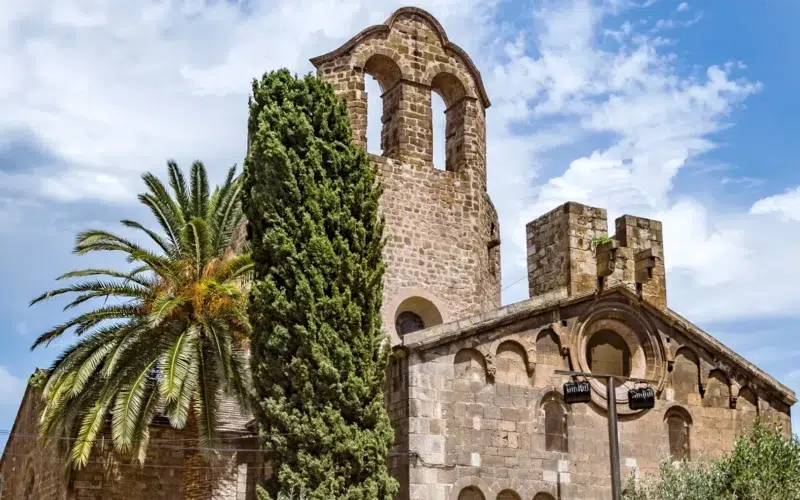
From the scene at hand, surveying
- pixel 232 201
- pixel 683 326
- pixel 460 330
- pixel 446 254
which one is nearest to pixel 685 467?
pixel 683 326

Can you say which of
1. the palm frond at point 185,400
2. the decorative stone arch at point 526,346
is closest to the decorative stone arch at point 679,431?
the decorative stone arch at point 526,346

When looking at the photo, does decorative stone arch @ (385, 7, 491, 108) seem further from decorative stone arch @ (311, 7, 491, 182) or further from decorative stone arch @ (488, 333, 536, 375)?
decorative stone arch @ (488, 333, 536, 375)

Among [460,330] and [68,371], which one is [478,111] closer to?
[460,330]

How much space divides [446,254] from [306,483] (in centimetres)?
902

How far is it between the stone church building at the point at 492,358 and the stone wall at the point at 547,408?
0.02 meters

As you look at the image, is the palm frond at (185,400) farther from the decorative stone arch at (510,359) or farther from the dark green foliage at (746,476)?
the dark green foliage at (746,476)

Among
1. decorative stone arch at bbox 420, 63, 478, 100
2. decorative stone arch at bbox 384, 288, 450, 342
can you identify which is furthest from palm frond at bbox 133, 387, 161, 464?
decorative stone arch at bbox 420, 63, 478, 100

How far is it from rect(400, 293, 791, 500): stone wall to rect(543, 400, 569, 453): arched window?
0.02 meters

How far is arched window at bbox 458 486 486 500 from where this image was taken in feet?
47.3

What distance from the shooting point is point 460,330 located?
1493 cm

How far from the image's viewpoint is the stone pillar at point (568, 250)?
53.0ft

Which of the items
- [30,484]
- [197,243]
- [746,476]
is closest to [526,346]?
[746,476]

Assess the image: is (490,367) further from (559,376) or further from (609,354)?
(609,354)

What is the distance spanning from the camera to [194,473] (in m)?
18.6
